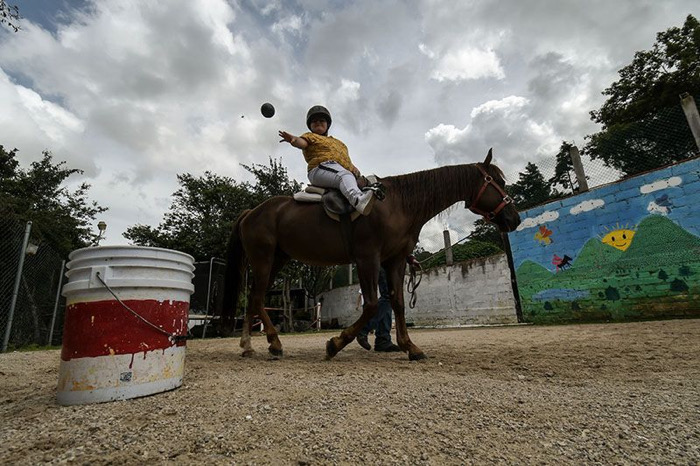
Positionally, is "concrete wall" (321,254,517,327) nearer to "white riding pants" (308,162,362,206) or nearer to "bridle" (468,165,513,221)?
"bridle" (468,165,513,221)

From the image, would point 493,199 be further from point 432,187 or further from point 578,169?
point 578,169

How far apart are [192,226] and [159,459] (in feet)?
59.3

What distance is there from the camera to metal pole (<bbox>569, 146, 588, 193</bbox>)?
8.34 metres

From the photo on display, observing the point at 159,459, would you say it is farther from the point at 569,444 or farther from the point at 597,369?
the point at 597,369

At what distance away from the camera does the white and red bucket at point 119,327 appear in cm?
171

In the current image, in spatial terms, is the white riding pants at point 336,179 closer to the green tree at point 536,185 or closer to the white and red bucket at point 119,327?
the white and red bucket at point 119,327

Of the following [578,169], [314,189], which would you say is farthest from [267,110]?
[578,169]

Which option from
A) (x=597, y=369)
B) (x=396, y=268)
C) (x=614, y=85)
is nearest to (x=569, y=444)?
(x=597, y=369)

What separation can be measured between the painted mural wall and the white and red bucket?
890 centimetres

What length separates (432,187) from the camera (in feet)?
11.7

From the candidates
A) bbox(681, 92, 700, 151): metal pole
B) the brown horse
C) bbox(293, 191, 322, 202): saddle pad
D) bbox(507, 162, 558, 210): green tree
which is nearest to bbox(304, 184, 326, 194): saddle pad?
bbox(293, 191, 322, 202): saddle pad

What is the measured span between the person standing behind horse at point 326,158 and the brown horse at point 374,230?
0.88 ft

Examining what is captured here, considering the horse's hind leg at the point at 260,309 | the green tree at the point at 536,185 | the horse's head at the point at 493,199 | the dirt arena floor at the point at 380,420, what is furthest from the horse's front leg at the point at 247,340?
the green tree at the point at 536,185

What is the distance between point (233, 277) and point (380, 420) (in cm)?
322
